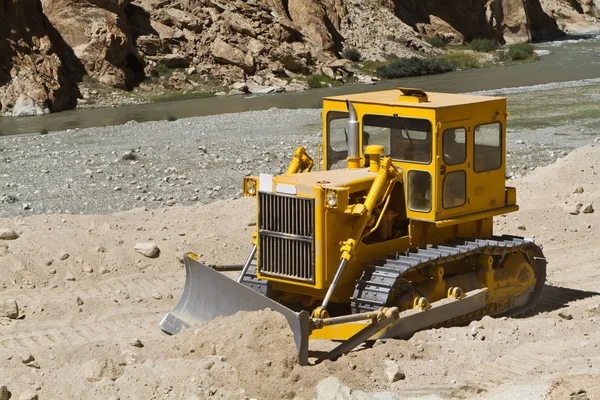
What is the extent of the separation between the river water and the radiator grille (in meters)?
26.4

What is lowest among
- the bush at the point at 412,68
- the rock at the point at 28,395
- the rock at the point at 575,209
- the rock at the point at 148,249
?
the bush at the point at 412,68

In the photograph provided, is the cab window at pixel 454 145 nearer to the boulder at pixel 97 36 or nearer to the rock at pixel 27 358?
the rock at pixel 27 358

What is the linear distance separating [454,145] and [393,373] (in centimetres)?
277

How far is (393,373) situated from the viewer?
10156mm

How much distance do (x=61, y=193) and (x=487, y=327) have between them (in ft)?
38.7

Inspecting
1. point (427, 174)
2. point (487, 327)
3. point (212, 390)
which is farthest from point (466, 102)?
point (212, 390)

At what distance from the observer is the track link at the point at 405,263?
10938mm

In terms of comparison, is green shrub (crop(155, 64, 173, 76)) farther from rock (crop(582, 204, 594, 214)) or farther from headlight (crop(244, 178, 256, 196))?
headlight (crop(244, 178, 256, 196))

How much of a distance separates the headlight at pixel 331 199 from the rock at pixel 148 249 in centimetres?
474

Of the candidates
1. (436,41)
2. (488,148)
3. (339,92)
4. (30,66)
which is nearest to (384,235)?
(488,148)

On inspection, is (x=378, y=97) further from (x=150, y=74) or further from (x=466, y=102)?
(x=150, y=74)

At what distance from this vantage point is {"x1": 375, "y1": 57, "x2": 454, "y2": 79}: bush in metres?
56.0

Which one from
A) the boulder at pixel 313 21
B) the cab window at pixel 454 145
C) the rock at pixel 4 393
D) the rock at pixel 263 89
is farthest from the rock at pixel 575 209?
the boulder at pixel 313 21

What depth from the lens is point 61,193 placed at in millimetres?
21000
